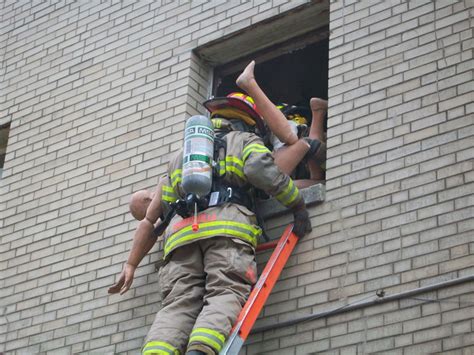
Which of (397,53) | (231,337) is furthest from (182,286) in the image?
(397,53)

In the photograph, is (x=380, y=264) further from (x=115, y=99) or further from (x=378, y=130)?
(x=115, y=99)

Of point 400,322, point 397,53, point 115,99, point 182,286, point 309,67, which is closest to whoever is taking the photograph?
point 400,322

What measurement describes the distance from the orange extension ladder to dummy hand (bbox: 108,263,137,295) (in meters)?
1.00

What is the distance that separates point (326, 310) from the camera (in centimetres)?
720

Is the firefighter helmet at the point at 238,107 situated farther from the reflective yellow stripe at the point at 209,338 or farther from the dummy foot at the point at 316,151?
the reflective yellow stripe at the point at 209,338

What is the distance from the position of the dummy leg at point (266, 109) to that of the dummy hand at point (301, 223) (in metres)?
0.56

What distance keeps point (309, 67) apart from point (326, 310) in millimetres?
3483

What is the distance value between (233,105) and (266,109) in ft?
1.37

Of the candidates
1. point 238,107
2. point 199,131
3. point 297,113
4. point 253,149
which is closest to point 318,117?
point 297,113

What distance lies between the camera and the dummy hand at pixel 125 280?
7.96 metres

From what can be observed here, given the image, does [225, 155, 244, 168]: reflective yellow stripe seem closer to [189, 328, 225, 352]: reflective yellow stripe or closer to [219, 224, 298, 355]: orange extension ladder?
[219, 224, 298, 355]: orange extension ladder

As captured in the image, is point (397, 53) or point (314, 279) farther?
point (397, 53)

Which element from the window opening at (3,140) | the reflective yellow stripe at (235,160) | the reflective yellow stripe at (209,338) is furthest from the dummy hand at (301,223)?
the window opening at (3,140)

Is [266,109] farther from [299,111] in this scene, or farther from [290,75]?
[290,75]
